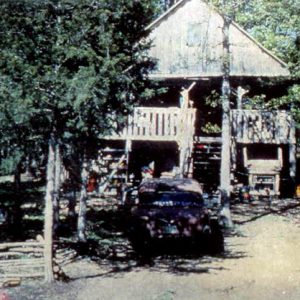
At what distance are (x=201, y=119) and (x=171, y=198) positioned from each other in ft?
41.3

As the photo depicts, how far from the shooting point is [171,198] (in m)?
16.7

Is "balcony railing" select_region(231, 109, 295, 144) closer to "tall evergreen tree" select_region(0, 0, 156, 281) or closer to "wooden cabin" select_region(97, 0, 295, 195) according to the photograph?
"wooden cabin" select_region(97, 0, 295, 195)

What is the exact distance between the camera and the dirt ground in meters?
11.8

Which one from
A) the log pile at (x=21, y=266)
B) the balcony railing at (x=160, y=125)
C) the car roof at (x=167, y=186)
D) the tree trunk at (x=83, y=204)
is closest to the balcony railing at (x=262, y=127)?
the balcony railing at (x=160, y=125)

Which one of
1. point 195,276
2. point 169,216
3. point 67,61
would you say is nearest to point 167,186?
point 169,216

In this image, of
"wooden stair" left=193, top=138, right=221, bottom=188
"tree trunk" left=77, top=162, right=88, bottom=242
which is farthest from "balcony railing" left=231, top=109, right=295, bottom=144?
"tree trunk" left=77, top=162, right=88, bottom=242

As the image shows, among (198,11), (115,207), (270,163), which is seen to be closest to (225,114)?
(115,207)

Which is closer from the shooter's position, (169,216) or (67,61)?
(67,61)

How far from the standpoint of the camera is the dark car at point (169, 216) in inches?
620

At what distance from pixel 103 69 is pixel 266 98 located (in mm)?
20503

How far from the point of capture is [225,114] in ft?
66.6

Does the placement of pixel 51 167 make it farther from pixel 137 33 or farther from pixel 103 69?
pixel 137 33

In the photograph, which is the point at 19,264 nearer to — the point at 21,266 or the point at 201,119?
the point at 21,266

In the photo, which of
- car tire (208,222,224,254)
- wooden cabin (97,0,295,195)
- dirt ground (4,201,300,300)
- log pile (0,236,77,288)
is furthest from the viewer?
wooden cabin (97,0,295,195)
